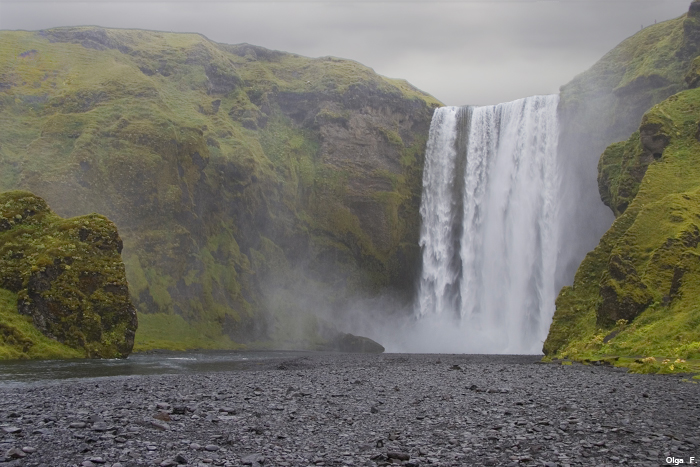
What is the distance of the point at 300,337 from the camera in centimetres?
8669

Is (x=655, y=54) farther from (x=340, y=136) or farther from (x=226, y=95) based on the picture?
(x=226, y=95)

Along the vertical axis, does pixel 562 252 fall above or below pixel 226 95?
below

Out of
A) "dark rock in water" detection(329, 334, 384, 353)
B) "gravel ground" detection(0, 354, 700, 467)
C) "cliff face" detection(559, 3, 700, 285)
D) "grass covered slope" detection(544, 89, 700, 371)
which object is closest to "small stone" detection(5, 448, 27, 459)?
"gravel ground" detection(0, 354, 700, 467)

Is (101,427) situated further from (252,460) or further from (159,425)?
(252,460)

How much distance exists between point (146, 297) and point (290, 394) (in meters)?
59.3

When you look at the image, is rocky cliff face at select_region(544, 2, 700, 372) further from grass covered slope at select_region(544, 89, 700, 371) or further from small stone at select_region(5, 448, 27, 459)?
small stone at select_region(5, 448, 27, 459)

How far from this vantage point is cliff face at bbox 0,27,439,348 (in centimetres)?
7919

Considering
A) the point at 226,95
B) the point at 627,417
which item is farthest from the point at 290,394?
the point at 226,95

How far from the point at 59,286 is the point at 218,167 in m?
48.9

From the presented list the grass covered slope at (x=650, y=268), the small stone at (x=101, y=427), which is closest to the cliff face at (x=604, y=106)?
the grass covered slope at (x=650, y=268)

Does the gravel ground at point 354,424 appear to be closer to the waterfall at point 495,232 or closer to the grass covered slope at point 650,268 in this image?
the grass covered slope at point 650,268

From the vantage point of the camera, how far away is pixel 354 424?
49.2ft

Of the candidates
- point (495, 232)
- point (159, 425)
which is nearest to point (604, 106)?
point (495, 232)

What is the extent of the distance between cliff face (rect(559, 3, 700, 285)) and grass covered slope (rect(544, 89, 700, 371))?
1942 centimetres
